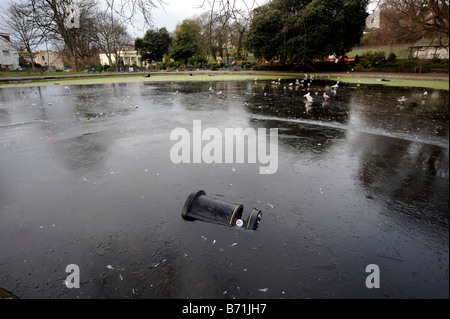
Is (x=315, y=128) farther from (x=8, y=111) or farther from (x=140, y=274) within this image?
(x=8, y=111)

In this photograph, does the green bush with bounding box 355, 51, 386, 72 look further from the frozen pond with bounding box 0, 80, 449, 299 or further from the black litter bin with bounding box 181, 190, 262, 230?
the black litter bin with bounding box 181, 190, 262, 230

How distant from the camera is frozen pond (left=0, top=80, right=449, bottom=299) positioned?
3016 mm

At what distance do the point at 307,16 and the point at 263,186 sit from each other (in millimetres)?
28082

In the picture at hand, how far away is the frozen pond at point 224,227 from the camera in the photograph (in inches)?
119

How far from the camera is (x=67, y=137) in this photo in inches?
326

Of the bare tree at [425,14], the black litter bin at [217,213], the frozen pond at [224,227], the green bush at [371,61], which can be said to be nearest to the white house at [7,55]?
the frozen pond at [224,227]

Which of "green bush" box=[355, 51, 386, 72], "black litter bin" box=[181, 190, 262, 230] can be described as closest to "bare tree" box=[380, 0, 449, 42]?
"black litter bin" box=[181, 190, 262, 230]

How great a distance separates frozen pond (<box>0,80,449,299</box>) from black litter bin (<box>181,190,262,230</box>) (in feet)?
0.40

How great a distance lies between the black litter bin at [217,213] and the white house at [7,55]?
220ft

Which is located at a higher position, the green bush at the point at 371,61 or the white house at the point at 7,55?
the white house at the point at 7,55

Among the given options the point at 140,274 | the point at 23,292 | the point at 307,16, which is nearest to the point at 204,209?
the point at 140,274

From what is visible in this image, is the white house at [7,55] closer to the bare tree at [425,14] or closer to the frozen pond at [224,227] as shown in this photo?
the frozen pond at [224,227]

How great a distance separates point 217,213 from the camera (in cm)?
403

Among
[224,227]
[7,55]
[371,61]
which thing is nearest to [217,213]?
[224,227]
